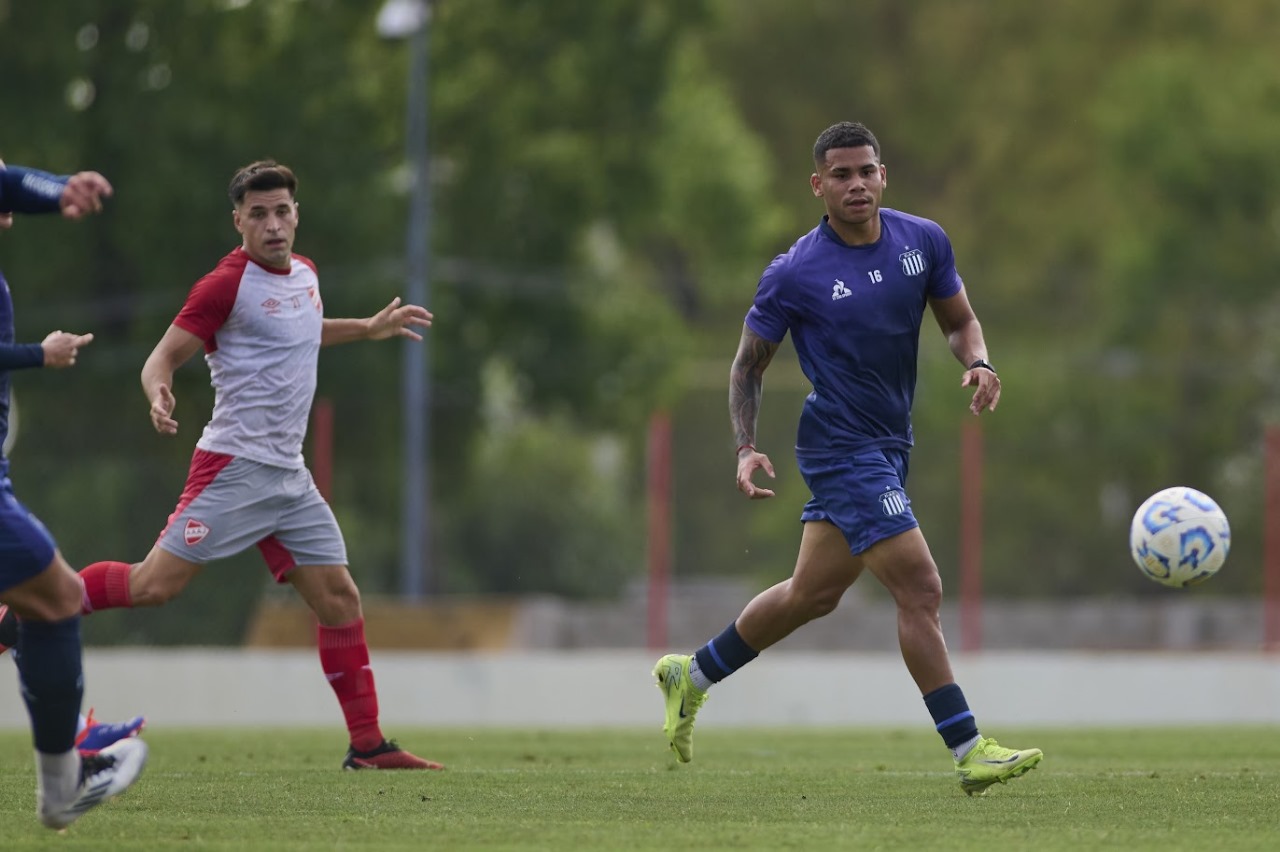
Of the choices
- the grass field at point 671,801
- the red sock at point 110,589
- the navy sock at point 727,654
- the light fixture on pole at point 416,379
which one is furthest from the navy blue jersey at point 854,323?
the light fixture on pole at point 416,379

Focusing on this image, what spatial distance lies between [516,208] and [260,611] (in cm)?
1223

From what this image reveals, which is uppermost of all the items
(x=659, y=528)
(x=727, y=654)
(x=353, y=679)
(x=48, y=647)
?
(x=659, y=528)

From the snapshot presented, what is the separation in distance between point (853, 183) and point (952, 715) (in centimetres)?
209

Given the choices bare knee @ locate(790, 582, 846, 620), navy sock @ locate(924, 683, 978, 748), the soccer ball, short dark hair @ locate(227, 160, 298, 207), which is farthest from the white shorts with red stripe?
the soccer ball

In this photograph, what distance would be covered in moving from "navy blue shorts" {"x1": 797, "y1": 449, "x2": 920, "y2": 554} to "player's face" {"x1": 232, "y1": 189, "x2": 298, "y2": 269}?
237cm

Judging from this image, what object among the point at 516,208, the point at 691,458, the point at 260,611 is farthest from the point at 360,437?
the point at 516,208

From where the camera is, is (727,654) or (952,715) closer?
(952,715)

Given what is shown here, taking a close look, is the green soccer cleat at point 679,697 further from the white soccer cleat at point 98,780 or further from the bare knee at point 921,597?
the white soccer cleat at point 98,780

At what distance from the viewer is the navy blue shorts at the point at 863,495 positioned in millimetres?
8617

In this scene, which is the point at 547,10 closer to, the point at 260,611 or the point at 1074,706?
the point at 260,611

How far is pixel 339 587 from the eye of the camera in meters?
9.71

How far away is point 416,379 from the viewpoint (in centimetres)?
2197

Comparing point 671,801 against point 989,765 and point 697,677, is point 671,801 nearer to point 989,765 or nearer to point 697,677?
point 989,765

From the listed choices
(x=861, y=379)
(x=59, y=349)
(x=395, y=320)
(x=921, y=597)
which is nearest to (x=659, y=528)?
(x=395, y=320)
